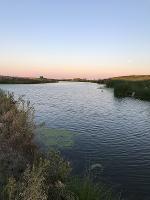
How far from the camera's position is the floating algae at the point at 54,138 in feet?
58.5

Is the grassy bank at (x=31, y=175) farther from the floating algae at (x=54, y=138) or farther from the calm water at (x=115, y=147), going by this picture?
the floating algae at (x=54, y=138)

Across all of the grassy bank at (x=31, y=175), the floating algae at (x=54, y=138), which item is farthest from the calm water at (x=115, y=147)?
the grassy bank at (x=31, y=175)

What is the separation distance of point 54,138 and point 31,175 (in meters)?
11.9

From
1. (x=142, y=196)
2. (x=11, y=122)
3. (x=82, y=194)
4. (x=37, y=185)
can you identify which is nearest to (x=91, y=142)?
(x=11, y=122)

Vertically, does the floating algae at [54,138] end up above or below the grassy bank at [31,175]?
below

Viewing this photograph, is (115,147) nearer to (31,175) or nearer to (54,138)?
(54,138)

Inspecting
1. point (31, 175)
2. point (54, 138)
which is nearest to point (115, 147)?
point (54, 138)

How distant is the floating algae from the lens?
1782 centimetres

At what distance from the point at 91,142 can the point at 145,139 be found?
3.63 metres

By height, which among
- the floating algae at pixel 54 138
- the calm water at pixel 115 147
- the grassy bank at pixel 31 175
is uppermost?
the grassy bank at pixel 31 175

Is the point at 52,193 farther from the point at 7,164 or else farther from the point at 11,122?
the point at 11,122

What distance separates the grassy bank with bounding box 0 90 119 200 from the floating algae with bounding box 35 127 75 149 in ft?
9.19

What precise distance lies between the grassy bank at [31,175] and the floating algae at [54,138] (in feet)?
9.19

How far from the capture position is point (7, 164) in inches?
412
